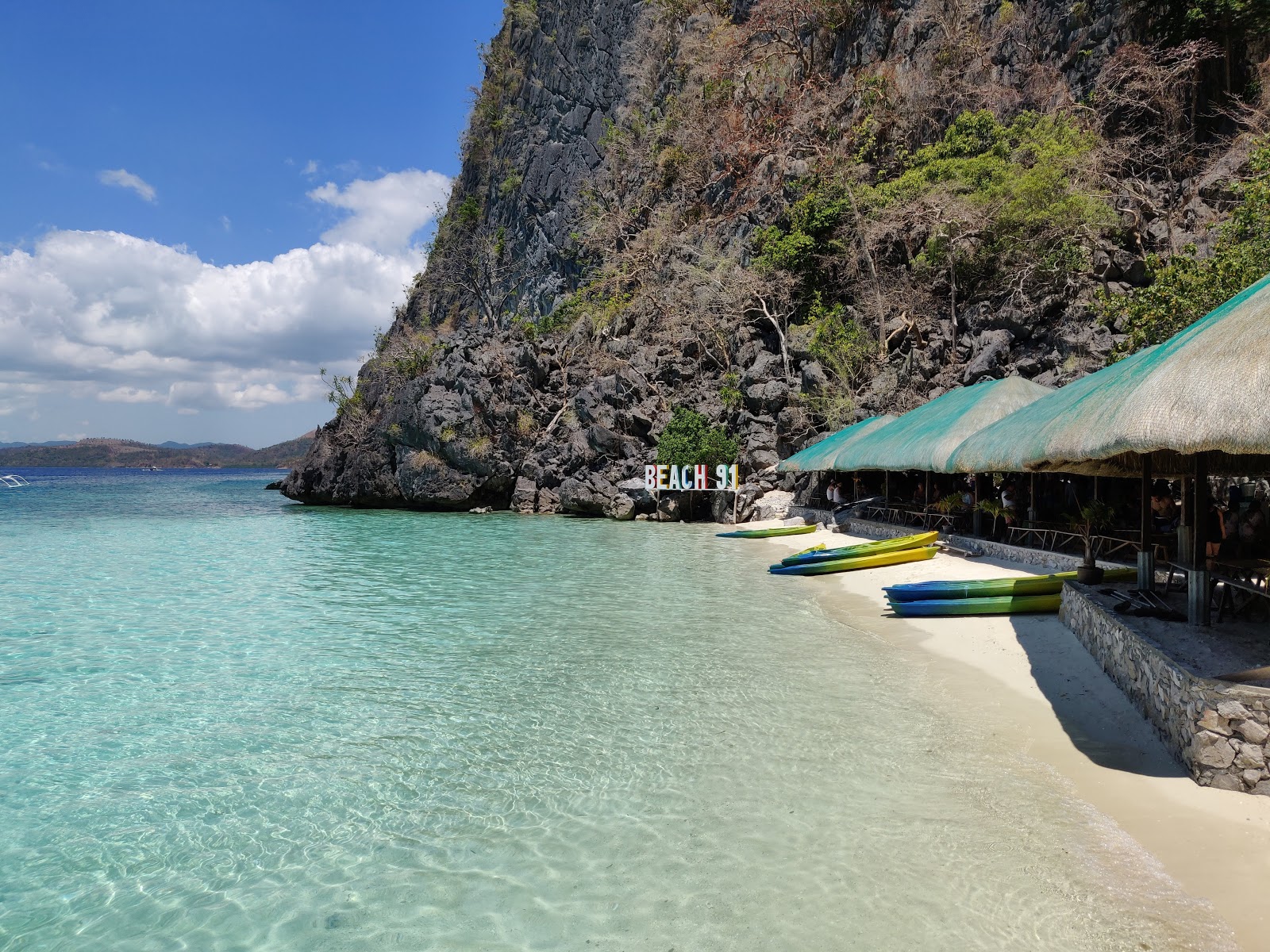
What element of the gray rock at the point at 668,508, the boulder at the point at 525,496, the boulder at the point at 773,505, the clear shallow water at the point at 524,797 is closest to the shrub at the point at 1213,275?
the clear shallow water at the point at 524,797

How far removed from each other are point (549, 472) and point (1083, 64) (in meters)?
22.3

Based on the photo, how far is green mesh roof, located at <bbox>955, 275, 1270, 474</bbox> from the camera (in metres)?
4.46

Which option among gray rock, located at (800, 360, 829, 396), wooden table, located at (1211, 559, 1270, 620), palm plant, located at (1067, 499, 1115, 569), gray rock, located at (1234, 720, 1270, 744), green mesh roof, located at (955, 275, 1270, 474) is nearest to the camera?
gray rock, located at (1234, 720, 1270, 744)

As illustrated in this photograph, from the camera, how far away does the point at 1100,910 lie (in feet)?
11.3

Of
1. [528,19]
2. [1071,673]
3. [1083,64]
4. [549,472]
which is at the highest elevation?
[528,19]

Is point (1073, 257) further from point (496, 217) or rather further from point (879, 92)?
point (496, 217)

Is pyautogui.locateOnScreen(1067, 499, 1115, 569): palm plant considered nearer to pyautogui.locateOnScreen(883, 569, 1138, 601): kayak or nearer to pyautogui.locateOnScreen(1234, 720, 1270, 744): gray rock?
pyautogui.locateOnScreen(883, 569, 1138, 601): kayak

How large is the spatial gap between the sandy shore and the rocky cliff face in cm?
1153

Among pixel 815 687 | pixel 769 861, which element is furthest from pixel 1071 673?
pixel 769 861

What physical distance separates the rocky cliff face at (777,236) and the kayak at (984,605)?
10340 millimetres

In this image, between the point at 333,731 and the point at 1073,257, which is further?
the point at 1073,257

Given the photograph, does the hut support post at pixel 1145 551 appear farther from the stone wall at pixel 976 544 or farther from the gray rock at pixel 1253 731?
the gray rock at pixel 1253 731

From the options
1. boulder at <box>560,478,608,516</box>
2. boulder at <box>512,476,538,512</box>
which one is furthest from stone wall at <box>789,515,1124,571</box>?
boulder at <box>512,476,538,512</box>

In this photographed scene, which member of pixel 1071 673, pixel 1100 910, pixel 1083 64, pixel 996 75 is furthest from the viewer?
pixel 996 75
